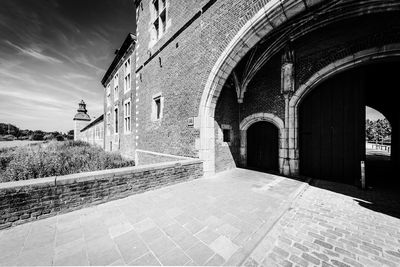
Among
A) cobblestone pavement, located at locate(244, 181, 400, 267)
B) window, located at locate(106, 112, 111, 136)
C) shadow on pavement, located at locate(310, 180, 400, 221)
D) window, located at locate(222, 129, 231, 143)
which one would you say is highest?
window, located at locate(106, 112, 111, 136)

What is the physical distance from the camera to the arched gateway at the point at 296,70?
4484 millimetres

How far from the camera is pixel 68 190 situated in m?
3.08

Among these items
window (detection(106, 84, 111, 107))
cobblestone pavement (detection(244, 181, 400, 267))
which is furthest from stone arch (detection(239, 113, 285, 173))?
window (detection(106, 84, 111, 107))

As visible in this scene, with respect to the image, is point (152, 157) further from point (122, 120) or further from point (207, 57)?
point (122, 120)

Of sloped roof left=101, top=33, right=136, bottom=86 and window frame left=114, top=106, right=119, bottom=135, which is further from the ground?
sloped roof left=101, top=33, right=136, bottom=86

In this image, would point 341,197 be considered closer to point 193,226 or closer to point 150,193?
point 193,226

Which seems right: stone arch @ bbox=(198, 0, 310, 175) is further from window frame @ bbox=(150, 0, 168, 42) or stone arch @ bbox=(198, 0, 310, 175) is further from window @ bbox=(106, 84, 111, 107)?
window @ bbox=(106, 84, 111, 107)

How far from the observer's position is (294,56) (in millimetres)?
6121

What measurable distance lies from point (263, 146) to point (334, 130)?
271 cm

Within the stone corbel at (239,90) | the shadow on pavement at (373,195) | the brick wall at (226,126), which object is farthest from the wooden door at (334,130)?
the brick wall at (226,126)

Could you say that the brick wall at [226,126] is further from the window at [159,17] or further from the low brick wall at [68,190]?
the window at [159,17]

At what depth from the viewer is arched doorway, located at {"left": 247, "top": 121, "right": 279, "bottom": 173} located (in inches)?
284

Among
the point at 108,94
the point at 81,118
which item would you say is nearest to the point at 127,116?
the point at 108,94

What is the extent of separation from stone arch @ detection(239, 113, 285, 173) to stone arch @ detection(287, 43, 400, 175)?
286mm
